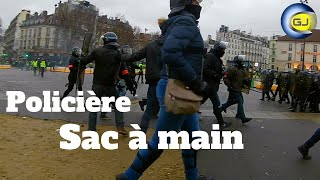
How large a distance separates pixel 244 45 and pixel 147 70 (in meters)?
180

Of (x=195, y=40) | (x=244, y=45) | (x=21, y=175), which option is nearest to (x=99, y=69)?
(x=21, y=175)

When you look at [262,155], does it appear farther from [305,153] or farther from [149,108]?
[149,108]

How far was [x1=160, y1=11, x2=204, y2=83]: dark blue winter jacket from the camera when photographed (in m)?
3.46

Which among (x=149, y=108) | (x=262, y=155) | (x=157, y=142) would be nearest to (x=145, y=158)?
(x=157, y=142)

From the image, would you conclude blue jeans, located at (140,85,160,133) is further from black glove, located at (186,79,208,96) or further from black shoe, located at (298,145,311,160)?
black glove, located at (186,79,208,96)

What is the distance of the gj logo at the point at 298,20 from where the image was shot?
1310 cm

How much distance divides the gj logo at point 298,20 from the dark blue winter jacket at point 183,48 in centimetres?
1045

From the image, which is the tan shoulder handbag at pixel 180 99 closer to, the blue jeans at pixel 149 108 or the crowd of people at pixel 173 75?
the crowd of people at pixel 173 75

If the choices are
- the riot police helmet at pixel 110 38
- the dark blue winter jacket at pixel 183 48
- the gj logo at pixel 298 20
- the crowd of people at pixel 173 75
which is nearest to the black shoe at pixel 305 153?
the crowd of people at pixel 173 75

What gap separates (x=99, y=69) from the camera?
6.62 m

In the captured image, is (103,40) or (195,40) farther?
(103,40)

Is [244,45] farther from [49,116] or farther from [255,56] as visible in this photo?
[49,116]

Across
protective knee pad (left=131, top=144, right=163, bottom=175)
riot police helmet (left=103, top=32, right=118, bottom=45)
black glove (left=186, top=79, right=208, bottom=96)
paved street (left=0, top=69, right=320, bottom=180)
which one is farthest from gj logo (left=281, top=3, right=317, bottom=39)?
protective knee pad (left=131, top=144, right=163, bottom=175)

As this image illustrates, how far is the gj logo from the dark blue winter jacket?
34.3 ft
